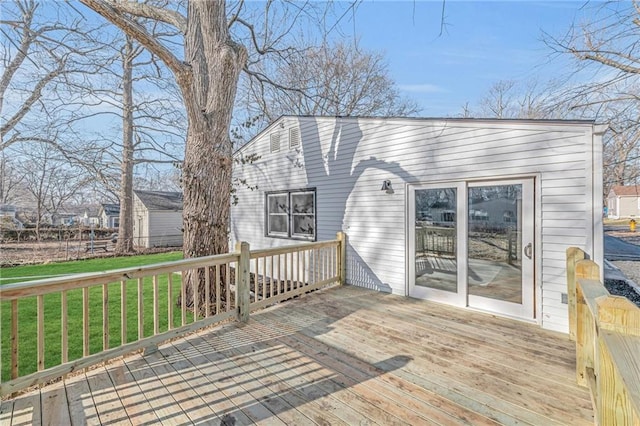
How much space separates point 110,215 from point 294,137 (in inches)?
1067

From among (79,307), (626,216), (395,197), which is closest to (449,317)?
(395,197)

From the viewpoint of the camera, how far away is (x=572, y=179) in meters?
3.49

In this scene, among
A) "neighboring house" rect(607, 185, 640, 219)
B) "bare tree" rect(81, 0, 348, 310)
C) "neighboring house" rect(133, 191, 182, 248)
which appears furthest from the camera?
"neighboring house" rect(607, 185, 640, 219)

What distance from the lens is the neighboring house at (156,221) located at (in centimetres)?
1894

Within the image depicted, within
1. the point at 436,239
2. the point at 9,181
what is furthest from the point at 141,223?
the point at 436,239

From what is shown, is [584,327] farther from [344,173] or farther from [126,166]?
[126,166]

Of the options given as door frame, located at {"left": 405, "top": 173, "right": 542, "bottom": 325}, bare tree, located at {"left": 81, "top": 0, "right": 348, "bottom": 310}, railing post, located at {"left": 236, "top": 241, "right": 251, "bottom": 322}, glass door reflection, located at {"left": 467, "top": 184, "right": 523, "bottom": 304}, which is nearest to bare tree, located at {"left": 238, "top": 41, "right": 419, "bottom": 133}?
bare tree, located at {"left": 81, "top": 0, "right": 348, "bottom": 310}

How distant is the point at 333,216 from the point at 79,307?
17.4 feet

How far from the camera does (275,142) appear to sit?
750 cm

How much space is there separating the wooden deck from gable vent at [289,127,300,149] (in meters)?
4.39

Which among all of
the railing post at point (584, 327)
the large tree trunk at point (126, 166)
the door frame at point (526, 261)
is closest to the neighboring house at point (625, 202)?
the door frame at point (526, 261)

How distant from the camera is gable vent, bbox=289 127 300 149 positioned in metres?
6.93

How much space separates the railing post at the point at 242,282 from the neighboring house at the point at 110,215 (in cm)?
2540

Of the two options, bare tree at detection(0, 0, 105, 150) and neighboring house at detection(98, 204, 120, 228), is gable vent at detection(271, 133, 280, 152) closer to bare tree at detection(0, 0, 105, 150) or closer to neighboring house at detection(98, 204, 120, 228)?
bare tree at detection(0, 0, 105, 150)
